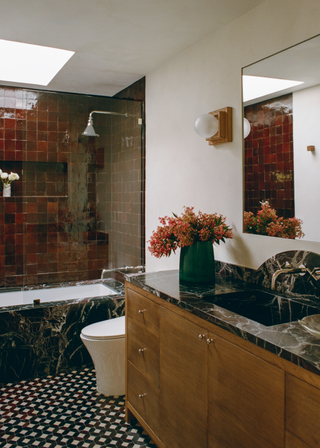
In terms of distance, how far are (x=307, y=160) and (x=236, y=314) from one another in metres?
0.84

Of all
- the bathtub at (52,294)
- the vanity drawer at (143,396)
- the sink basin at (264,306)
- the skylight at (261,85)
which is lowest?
the vanity drawer at (143,396)

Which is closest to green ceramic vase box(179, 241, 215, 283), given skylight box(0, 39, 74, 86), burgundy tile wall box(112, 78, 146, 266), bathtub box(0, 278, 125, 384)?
bathtub box(0, 278, 125, 384)

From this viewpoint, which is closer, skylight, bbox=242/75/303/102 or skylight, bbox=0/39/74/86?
skylight, bbox=242/75/303/102

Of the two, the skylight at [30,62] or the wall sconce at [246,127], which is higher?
the skylight at [30,62]

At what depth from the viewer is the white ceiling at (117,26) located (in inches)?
87.5

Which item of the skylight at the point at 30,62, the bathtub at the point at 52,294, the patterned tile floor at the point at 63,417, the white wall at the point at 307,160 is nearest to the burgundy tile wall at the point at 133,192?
the bathtub at the point at 52,294

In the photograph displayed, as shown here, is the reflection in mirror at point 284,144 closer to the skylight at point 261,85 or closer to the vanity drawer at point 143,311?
the skylight at point 261,85

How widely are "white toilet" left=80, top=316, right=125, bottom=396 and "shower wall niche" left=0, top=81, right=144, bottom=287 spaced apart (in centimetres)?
109

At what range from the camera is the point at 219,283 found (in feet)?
7.35

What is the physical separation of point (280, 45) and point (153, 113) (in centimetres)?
154

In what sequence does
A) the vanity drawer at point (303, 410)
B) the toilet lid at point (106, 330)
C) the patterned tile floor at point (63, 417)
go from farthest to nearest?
the toilet lid at point (106, 330) → the patterned tile floor at point (63, 417) → the vanity drawer at point (303, 410)

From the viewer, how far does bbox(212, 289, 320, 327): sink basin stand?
1829 millimetres

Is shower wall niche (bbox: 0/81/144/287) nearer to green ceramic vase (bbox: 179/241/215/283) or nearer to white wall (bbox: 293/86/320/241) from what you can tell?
green ceramic vase (bbox: 179/241/215/283)

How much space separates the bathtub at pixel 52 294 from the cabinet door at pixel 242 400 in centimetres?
205
